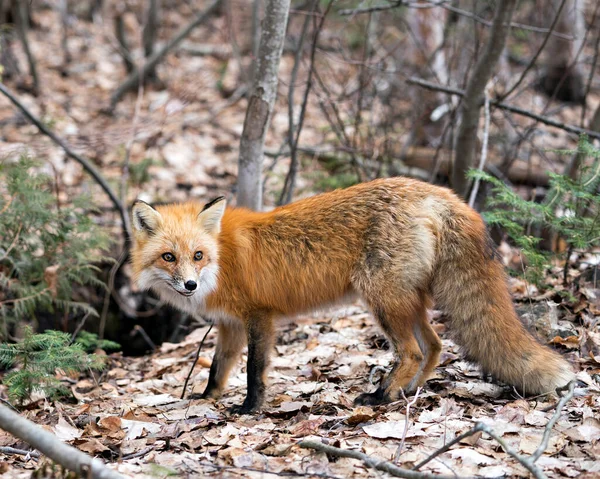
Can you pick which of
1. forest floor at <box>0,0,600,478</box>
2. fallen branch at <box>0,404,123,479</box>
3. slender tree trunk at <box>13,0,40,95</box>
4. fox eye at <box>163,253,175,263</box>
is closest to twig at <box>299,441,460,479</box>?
forest floor at <box>0,0,600,478</box>

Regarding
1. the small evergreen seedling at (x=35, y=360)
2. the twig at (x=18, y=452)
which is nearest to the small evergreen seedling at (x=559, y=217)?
the small evergreen seedling at (x=35, y=360)

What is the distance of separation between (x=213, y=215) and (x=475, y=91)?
132 inches

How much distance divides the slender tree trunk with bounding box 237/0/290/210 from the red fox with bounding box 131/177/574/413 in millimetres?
872

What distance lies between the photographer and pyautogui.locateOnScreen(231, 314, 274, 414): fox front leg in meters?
4.62

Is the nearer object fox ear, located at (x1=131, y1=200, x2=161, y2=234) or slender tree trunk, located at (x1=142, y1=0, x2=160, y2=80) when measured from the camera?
fox ear, located at (x1=131, y1=200, x2=161, y2=234)

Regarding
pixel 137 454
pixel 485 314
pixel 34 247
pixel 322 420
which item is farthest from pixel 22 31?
pixel 485 314

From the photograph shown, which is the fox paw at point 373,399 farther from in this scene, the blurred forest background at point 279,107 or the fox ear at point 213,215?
the blurred forest background at point 279,107

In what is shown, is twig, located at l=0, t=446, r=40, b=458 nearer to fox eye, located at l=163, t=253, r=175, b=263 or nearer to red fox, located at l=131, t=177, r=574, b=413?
red fox, located at l=131, t=177, r=574, b=413

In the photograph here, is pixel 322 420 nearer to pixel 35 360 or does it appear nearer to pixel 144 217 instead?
pixel 144 217

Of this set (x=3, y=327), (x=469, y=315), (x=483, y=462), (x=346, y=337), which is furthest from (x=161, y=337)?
(x=483, y=462)

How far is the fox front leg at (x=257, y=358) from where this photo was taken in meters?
4.62

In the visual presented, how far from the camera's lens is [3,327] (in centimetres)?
573

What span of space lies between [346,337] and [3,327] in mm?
3265

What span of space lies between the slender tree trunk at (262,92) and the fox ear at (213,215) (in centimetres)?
114
